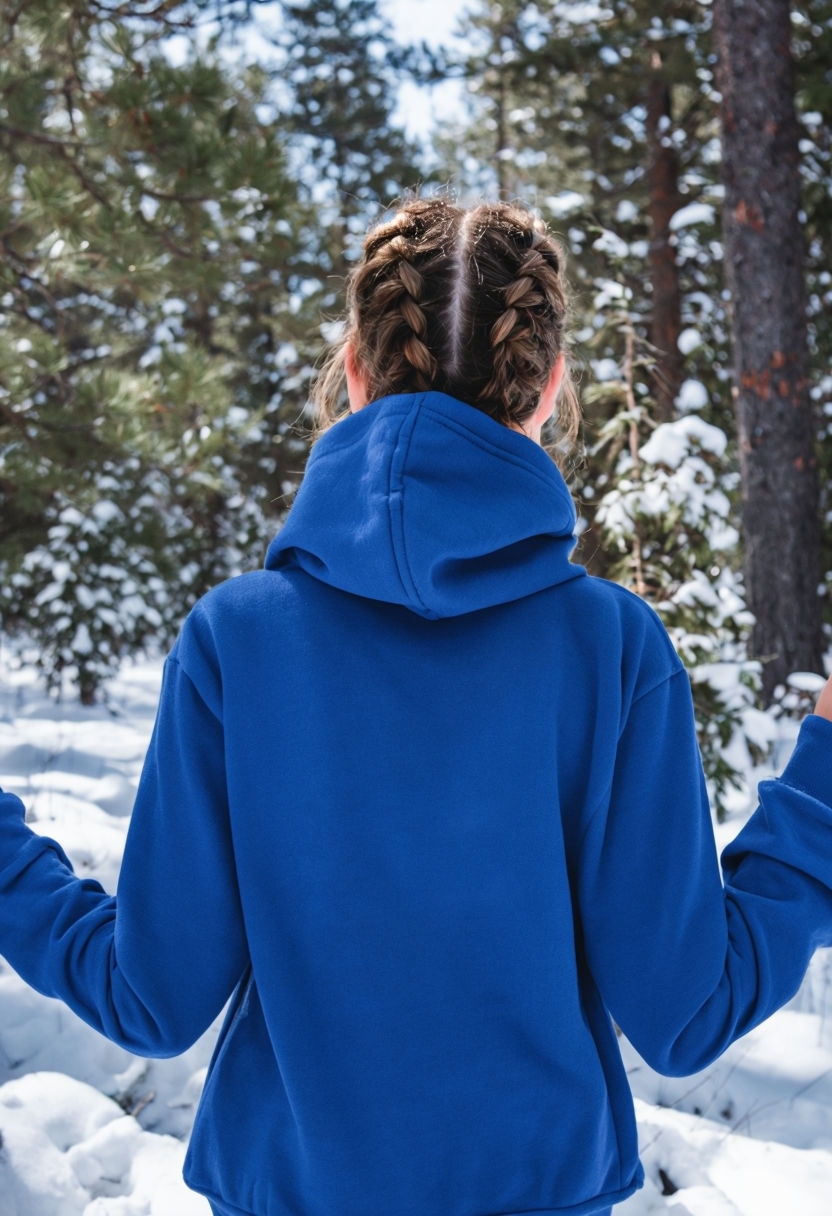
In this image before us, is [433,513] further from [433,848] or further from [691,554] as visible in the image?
[691,554]

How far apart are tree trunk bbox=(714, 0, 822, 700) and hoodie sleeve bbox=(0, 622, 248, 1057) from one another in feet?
17.5

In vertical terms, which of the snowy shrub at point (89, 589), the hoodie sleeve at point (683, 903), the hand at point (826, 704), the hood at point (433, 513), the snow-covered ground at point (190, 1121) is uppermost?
the hood at point (433, 513)

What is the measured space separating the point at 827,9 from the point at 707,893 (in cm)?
862

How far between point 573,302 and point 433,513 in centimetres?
77

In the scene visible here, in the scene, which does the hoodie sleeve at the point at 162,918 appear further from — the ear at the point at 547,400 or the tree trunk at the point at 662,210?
the tree trunk at the point at 662,210

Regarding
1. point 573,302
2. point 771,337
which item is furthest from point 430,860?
point 771,337

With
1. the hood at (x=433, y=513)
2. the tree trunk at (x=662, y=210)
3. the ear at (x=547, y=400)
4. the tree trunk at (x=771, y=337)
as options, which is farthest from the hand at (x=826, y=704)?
the tree trunk at (x=662, y=210)

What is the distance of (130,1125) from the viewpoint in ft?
8.85

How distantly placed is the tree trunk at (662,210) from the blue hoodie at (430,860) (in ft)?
30.0

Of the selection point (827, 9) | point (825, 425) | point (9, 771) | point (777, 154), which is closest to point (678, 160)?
point (827, 9)

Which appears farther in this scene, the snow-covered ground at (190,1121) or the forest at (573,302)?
the forest at (573,302)

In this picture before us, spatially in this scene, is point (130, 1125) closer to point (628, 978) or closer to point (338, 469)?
point (628, 978)

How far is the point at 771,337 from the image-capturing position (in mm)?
5965

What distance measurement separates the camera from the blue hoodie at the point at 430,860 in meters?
1.06
